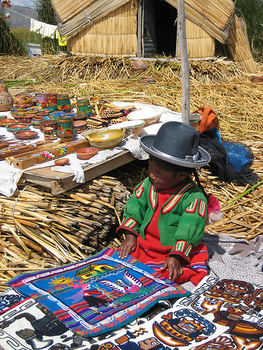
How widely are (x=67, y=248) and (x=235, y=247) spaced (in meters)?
1.36

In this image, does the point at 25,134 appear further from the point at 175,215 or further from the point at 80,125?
the point at 175,215

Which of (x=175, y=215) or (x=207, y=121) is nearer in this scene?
(x=175, y=215)

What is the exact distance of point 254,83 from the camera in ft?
26.9

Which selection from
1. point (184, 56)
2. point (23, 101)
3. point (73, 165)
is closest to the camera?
point (73, 165)

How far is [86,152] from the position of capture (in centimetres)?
349

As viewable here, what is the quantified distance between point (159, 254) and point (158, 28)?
10.8 m

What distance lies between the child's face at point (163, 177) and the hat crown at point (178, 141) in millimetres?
119

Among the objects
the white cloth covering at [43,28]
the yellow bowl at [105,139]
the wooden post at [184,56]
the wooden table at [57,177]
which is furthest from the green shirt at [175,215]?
the white cloth covering at [43,28]

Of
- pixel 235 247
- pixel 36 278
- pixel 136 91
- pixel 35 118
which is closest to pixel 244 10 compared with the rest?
pixel 136 91

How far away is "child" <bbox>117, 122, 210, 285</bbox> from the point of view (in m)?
2.38

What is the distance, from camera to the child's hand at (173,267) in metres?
2.34

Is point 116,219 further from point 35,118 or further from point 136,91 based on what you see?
point 136,91

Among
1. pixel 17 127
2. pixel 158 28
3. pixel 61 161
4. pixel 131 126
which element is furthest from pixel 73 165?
pixel 158 28

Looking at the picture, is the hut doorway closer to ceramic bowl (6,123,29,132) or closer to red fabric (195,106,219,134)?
red fabric (195,106,219,134)
